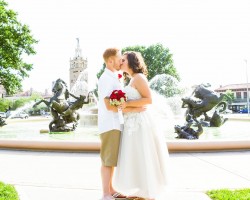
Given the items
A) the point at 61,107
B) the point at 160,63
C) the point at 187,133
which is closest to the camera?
the point at 187,133

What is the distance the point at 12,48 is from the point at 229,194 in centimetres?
2525

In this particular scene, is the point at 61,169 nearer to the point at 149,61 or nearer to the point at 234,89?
the point at 149,61

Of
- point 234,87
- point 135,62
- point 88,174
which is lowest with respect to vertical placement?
point 88,174

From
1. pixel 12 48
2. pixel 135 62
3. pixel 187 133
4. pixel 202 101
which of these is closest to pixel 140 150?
pixel 135 62

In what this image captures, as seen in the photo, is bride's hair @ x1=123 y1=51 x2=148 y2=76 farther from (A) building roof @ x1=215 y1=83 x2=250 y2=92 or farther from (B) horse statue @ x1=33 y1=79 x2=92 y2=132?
(A) building roof @ x1=215 y1=83 x2=250 y2=92

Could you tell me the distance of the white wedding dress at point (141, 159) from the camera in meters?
4.08

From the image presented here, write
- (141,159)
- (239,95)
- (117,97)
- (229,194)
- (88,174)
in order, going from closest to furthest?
(117,97)
(141,159)
(229,194)
(88,174)
(239,95)

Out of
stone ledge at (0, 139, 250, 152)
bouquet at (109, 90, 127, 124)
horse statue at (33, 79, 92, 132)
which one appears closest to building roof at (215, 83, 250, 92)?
horse statue at (33, 79, 92, 132)

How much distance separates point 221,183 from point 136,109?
→ 205cm

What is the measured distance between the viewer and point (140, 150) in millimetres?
4148

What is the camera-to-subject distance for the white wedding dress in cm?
408

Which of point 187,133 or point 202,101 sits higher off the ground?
point 202,101

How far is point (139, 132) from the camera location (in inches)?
165

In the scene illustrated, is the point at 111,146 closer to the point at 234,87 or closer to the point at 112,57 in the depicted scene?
the point at 112,57
